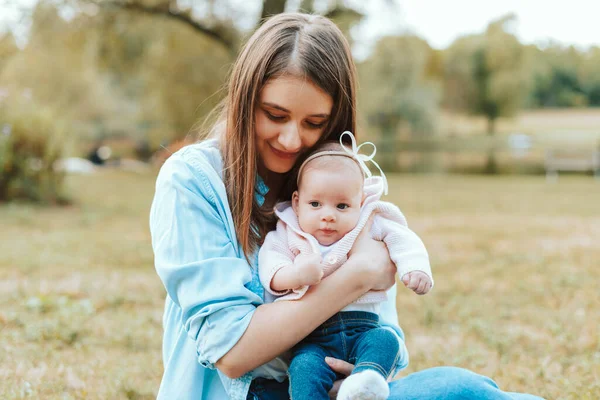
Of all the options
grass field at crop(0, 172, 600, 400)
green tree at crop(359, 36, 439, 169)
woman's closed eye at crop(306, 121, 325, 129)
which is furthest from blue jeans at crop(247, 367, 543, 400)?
green tree at crop(359, 36, 439, 169)

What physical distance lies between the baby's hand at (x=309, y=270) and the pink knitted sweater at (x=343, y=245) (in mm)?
39

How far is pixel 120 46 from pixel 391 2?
674 centimetres

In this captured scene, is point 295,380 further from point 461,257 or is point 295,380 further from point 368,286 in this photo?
point 461,257

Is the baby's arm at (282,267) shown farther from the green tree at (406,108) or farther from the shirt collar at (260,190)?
the green tree at (406,108)

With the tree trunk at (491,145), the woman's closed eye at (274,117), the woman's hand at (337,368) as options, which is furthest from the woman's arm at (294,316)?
the tree trunk at (491,145)

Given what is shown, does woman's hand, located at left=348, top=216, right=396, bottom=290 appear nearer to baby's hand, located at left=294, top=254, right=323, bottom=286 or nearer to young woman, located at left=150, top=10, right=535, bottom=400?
young woman, located at left=150, top=10, right=535, bottom=400

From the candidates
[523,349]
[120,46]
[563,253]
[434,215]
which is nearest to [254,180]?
[523,349]

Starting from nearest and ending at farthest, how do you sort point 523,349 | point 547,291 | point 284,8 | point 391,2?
point 523,349, point 547,291, point 284,8, point 391,2

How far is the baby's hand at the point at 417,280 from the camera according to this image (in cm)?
188

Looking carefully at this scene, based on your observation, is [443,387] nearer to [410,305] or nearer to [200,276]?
[200,276]

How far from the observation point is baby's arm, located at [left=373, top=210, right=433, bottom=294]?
1889 millimetres

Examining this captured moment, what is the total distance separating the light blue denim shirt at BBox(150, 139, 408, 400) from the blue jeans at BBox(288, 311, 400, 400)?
0.14m

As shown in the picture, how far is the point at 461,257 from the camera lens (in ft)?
21.8

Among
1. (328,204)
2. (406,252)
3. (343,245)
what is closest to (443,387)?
(406,252)
